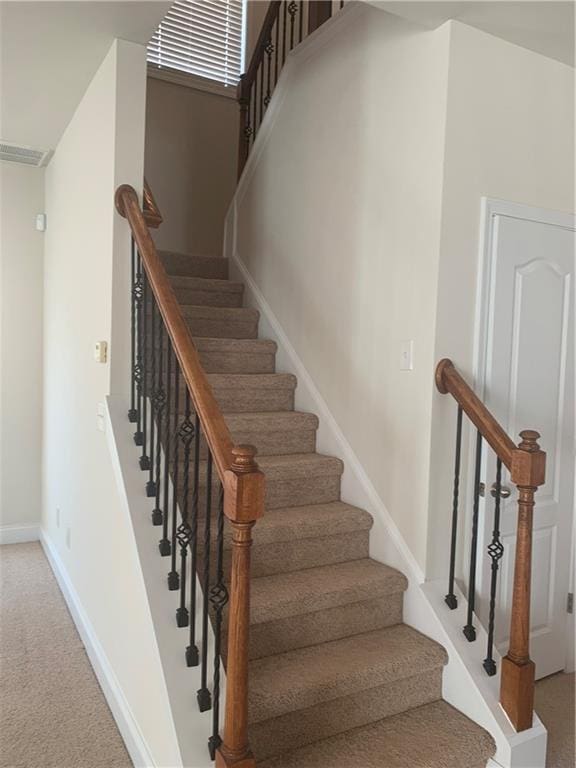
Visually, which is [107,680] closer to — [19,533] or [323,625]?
[323,625]

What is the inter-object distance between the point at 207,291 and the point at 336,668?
2.58 meters

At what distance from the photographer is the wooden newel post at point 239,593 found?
1.60 meters

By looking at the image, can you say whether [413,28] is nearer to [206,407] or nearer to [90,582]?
[206,407]

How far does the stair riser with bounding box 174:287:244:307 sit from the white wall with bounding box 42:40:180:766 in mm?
734

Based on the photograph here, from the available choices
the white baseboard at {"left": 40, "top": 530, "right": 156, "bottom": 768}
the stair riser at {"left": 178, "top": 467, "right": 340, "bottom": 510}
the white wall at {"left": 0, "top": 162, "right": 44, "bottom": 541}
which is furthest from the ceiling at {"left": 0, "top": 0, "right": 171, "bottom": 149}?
the white baseboard at {"left": 40, "top": 530, "right": 156, "bottom": 768}

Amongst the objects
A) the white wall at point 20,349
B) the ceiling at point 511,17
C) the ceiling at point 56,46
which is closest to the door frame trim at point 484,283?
the ceiling at point 511,17

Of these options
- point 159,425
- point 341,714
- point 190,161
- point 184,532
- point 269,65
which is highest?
point 269,65

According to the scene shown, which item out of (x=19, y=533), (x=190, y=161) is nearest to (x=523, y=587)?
(x=19, y=533)

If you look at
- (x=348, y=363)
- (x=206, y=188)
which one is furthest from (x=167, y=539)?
(x=206, y=188)

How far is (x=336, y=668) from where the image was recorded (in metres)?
2.18

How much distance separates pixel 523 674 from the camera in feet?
6.91

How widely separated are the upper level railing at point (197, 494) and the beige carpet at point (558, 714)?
1315 mm

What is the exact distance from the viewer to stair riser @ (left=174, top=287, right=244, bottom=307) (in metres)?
3.94

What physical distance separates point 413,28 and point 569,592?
2.65 metres
